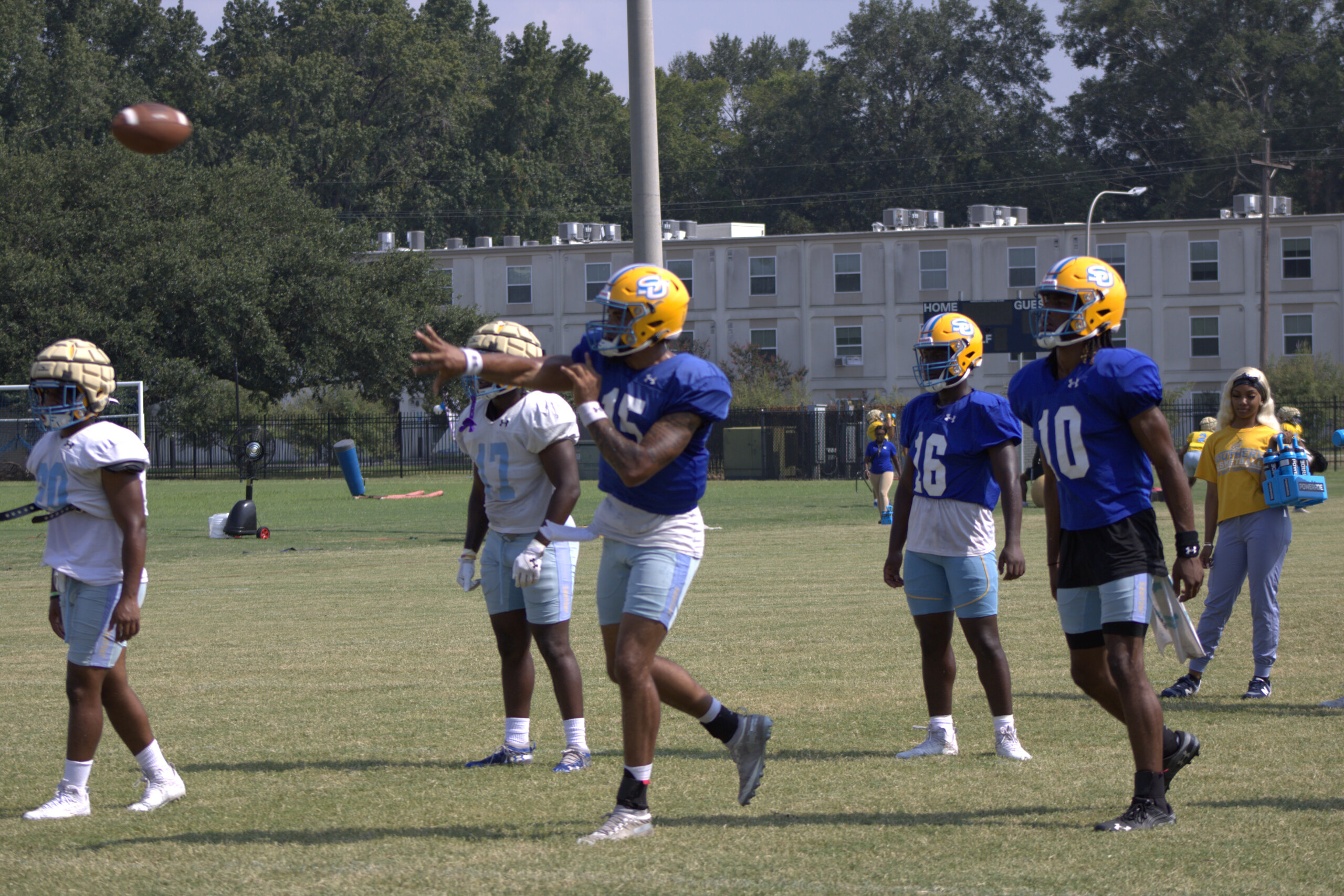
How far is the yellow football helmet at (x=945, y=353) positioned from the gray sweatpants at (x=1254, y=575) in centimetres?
274

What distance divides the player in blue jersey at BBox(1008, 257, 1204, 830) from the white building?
169 feet

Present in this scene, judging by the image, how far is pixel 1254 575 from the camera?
8.81m

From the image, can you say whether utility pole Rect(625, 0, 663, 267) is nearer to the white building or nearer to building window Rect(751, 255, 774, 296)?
the white building

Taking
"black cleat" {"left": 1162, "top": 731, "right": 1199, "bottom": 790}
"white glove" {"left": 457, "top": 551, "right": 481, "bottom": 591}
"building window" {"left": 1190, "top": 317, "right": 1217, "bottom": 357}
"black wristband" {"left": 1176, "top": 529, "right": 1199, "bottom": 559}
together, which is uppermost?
"building window" {"left": 1190, "top": 317, "right": 1217, "bottom": 357}

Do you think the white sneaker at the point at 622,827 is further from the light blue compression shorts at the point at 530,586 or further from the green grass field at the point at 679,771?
the light blue compression shorts at the point at 530,586

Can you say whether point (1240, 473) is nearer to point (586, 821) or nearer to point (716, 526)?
point (586, 821)

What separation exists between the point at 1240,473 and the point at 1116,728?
211 centimetres

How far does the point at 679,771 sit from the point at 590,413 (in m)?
2.20

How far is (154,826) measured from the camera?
19.1ft

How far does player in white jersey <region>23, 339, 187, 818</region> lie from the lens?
5.88 m

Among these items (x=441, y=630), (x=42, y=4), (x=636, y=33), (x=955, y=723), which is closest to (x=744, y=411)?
(x=636, y=33)

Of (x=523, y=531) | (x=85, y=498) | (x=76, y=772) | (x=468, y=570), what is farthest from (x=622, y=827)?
(x=85, y=498)

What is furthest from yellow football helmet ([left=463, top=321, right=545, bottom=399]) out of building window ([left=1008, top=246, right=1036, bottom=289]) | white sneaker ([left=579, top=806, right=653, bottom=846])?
building window ([left=1008, top=246, right=1036, bottom=289])

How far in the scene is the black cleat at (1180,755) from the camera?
593 centimetres
